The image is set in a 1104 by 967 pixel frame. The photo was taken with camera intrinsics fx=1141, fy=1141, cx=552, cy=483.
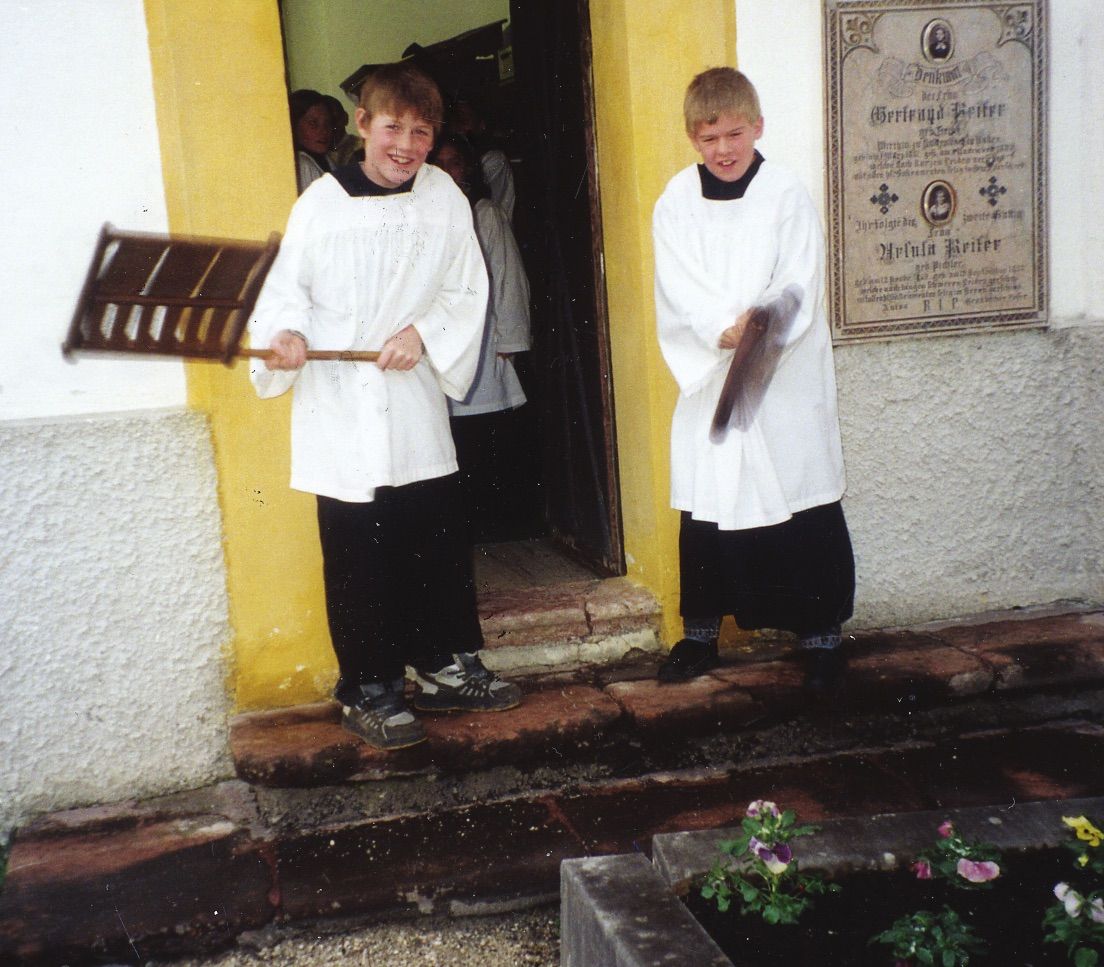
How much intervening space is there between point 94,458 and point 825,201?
248 centimetres

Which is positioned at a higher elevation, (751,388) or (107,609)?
(751,388)

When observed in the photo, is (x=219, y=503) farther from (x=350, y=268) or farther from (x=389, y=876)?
(x=389, y=876)

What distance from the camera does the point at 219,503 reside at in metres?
3.44

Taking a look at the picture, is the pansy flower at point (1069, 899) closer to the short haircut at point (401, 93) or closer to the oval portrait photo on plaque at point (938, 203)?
the short haircut at point (401, 93)

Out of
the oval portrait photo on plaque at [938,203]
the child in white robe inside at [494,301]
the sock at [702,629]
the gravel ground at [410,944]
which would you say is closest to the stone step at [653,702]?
the sock at [702,629]

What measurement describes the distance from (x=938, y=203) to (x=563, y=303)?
147 cm

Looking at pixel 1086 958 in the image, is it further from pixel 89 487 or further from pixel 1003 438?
pixel 89 487

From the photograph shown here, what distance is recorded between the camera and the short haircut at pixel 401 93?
3.08 meters

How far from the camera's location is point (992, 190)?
13.1 ft

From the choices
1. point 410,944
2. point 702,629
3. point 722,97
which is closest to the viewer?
point 410,944

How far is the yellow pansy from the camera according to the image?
6.99 ft

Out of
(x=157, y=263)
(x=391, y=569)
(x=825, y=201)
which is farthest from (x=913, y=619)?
(x=157, y=263)

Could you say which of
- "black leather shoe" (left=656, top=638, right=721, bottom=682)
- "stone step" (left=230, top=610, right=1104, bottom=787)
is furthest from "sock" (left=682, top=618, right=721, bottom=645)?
"stone step" (left=230, top=610, right=1104, bottom=787)

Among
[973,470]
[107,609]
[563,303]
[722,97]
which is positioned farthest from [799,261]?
[107,609]
